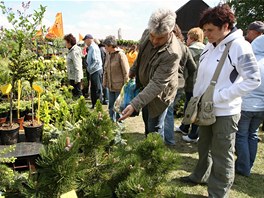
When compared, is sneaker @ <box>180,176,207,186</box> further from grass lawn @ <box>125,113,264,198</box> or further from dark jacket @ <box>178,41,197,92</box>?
dark jacket @ <box>178,41,197,92</box>

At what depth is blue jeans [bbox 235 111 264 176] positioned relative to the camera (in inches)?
110

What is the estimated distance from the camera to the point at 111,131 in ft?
4.47

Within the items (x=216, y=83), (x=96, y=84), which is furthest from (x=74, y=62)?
(x=216, y=83)

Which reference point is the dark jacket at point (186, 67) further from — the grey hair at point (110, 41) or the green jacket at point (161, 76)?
the grey hair at point (110, 41)

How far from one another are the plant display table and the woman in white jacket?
1.42m

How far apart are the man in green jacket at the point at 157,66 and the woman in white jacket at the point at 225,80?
10.2 inches

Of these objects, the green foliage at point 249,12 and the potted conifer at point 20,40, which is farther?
the green foliage at point 249,12

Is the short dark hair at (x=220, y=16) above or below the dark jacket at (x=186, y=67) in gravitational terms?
above

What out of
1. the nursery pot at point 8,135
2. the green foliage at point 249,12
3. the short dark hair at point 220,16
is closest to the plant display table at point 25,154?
the nursery pot at point 8,135

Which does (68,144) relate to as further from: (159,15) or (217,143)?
(217,143)

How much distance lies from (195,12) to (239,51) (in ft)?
61.1

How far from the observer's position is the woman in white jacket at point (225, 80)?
6.26 ft

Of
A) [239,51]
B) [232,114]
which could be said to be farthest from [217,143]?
[239,51]

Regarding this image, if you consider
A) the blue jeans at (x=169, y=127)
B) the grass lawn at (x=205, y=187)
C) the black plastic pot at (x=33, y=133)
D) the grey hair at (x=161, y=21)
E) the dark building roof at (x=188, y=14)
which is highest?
the dark building roof at (x=188, y=14)
